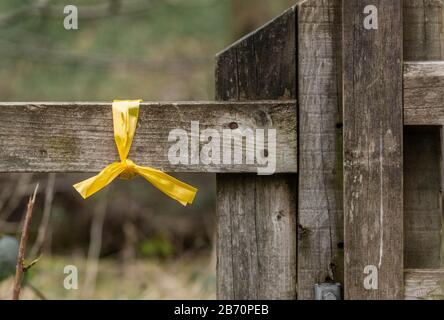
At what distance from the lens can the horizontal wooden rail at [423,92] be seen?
70.3 inches

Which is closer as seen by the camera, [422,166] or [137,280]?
[422,166]

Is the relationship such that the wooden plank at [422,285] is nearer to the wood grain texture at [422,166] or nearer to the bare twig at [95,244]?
the wood grain texture at [422,166]

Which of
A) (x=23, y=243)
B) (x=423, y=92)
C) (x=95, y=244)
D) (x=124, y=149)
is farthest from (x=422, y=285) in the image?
(x=95, y=244)

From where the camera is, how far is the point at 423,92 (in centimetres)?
179

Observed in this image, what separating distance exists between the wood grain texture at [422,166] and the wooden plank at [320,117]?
7.0 inches

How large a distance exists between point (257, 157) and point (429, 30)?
0.53 m

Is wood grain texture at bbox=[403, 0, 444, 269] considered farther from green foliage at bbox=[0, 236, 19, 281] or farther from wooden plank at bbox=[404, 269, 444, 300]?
green foliage at bbox=[0, 236, 19, 281]

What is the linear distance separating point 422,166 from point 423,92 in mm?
199

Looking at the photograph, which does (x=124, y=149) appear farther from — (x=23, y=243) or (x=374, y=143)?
(x=374, y=143)

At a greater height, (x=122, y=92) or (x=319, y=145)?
(x=122, y=92)

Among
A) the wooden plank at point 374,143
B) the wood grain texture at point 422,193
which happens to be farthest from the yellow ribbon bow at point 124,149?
the wood grain texture at point 422,193

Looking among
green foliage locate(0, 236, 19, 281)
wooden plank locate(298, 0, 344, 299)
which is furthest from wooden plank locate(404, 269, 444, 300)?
green foliage locate(0, 236, 19, 281)

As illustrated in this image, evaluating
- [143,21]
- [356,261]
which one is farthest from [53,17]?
[356,261]

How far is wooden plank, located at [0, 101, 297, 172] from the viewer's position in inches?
72.4
